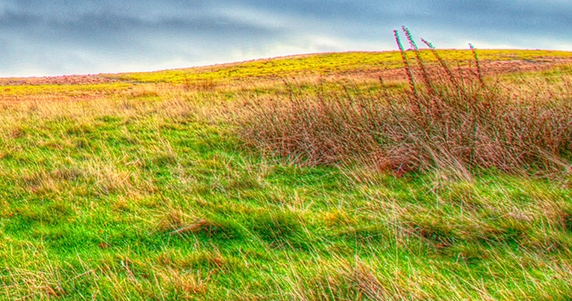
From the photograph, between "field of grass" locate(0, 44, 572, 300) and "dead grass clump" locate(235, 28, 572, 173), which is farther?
"dead grass clump" locate(235, 28, 572, 173)

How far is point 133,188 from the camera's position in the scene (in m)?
4.48

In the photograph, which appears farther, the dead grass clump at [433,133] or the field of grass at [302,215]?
the dead grass clump at [433,133]

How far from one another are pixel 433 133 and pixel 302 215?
269cm

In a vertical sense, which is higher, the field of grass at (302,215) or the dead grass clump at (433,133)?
the dead grass clump at (433,133)

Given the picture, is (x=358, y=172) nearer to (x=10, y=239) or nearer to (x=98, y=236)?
(x=98, y=236)

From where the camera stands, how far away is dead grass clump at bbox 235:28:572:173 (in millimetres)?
4652

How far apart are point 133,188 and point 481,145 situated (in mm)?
3852

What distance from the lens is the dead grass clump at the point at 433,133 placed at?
4.65 m

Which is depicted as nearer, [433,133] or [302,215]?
[302,215]

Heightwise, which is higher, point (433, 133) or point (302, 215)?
point (433, 133)

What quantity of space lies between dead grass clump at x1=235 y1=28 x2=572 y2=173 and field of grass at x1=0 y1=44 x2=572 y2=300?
0.11 feet

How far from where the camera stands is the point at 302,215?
344 centimetres

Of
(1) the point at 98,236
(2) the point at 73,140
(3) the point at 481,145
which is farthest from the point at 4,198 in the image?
(3) the point at 481,145

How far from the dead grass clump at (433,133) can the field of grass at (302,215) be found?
3cm
